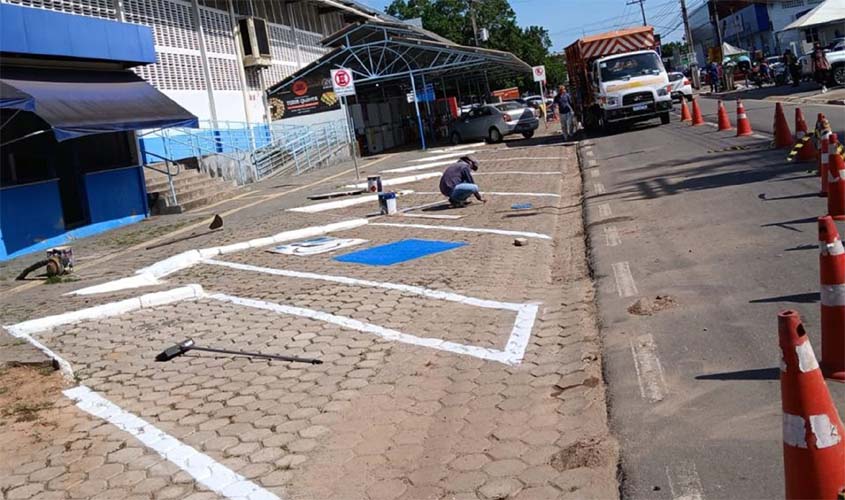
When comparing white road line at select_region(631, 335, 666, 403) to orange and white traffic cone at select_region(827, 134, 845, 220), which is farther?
orange and white traffic cone at select_region(827, 134, 845, 220)

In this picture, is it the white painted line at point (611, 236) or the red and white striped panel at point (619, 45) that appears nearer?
the white painted line at point (611, 236)

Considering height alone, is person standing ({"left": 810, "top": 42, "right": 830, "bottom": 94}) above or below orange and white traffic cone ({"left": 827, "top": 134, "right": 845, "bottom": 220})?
above

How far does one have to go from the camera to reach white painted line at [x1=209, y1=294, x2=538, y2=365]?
21.0 ft

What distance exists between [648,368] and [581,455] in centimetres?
137

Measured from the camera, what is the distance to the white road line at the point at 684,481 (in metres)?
3.80

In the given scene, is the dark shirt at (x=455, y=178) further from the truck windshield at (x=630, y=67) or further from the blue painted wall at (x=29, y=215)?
the truck windshield at (x=630, y=67)

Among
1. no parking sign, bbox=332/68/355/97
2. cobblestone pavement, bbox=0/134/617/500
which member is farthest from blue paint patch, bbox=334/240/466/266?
no parking sign, bbox=332/68/355/97

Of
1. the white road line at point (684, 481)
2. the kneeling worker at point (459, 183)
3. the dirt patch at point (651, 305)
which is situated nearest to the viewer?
the white road line at point (684, 481)

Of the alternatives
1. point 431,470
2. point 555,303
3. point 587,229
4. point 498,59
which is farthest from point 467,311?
point 498,59

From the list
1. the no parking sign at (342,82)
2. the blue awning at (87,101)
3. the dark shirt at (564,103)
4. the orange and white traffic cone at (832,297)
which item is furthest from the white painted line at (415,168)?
the orange and white traffic cone at (832,297)

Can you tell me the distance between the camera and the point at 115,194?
17.5 metres

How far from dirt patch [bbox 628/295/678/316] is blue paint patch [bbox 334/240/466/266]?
3.77m

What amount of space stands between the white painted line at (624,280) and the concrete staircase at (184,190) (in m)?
12.4

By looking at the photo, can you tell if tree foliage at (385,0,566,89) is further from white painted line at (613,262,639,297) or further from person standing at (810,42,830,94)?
white painted line at (613,262,639,297)
